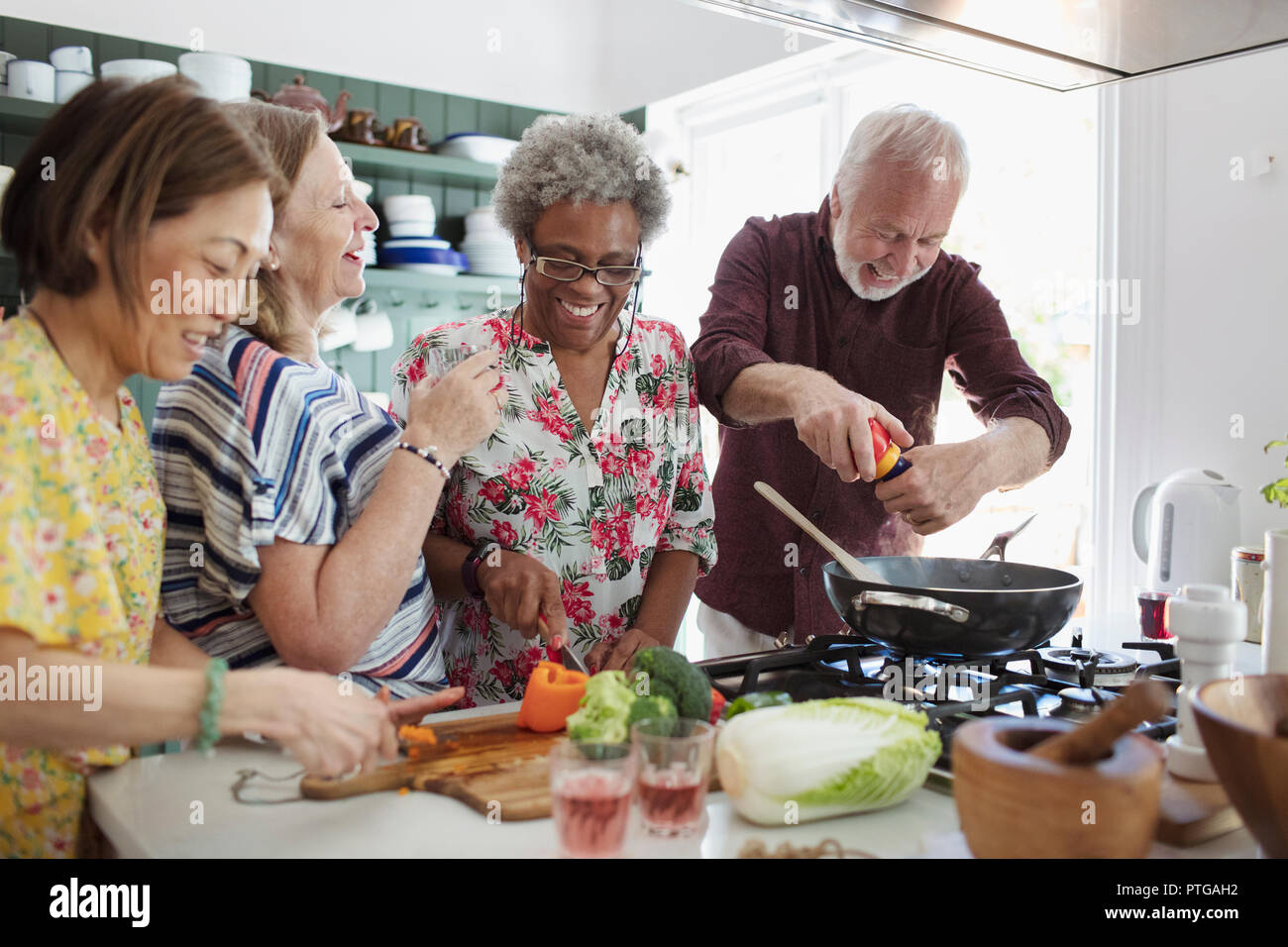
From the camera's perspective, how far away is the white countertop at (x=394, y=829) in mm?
919

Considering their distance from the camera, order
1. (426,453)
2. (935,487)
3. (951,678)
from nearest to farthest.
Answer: (426,453), (951,678), (935,487)

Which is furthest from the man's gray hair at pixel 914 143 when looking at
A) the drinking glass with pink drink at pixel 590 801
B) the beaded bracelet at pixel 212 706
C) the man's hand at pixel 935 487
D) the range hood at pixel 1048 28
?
the beaded bracelet at pixel 212 706

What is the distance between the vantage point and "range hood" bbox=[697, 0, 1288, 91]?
137 centimetres

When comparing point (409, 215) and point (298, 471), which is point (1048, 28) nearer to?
point (298, 471)

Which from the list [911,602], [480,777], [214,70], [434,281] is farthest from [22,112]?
[911,602]

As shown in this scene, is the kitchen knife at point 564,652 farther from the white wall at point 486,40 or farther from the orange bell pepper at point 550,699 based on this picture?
the white wall at point 486,40

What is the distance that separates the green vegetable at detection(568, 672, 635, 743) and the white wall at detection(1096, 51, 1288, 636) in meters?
1.72

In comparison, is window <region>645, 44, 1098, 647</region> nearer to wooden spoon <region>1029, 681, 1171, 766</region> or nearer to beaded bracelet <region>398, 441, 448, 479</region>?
beaded bracelet <region>398, 441, 448, 479</region>

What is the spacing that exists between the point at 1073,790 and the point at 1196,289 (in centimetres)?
193

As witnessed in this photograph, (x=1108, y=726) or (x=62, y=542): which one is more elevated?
(x=62, y=542)

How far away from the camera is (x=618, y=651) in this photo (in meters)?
1.55

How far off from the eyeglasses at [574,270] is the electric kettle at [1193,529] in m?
1.28
